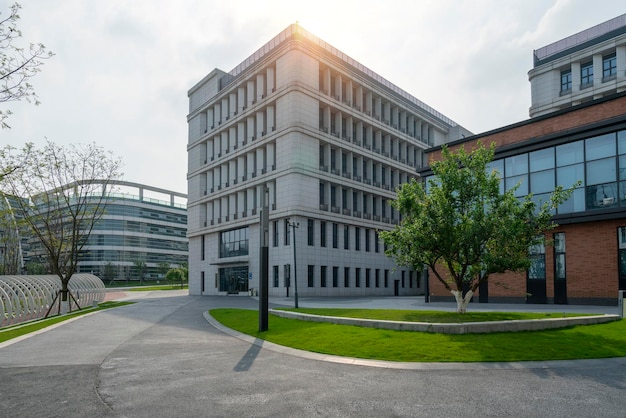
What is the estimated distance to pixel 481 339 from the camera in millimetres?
12789

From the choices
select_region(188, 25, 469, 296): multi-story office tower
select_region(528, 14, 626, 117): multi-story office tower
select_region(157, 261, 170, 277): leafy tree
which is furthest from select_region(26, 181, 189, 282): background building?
select_region(528, 14, 626, 117): multi-story office tower

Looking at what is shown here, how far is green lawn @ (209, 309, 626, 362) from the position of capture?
11.1 metres

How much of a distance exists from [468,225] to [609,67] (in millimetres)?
45029

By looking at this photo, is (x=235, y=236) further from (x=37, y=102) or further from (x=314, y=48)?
(x=37, y=102)

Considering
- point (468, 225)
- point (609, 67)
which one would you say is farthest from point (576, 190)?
point (609, 67)

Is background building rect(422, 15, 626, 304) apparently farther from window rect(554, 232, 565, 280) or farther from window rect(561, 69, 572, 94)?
window rect(561, 69, 572, 94)

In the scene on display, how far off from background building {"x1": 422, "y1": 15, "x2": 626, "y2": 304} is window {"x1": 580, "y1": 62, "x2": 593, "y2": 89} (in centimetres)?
2845

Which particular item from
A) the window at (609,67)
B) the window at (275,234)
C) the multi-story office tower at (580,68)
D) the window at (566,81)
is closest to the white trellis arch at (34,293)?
the window at (275,234)

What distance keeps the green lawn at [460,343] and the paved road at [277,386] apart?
747 mm

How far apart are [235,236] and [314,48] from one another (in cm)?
2379

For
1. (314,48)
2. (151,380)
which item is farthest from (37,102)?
(314,48)

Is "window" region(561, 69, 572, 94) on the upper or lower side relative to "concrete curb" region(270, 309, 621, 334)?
upper

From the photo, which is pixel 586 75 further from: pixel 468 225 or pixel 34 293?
pixel 34 293

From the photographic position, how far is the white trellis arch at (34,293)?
A: 76.6ft
